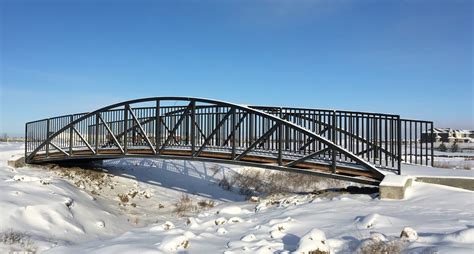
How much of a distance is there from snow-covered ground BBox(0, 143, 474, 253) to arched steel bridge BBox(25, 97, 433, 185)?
106 centimetres

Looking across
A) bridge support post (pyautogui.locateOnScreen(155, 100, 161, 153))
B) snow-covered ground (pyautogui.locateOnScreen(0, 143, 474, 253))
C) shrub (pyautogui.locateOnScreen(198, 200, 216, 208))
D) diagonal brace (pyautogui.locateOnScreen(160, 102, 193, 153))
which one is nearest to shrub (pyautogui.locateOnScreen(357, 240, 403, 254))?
snow-covered ground (pyautogui.locateOnScreen(0, 143, 474, 253))

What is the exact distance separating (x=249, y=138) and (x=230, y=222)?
4.41 m

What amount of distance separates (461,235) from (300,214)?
339cm

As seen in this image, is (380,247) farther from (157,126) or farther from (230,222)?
(157,126)

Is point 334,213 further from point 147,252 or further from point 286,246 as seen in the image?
point 147,252

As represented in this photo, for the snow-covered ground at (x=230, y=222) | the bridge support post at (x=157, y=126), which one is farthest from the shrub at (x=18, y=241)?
the bridge support post at (x=157, y=126)

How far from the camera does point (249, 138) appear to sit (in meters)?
11.7

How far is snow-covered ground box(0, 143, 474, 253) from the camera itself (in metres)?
4.85

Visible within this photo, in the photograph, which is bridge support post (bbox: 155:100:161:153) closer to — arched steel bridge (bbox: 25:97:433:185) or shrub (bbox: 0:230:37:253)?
arched steel bridge (bbox: 25:97:433:185)

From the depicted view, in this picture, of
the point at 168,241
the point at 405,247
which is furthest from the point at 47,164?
the point at 405,247

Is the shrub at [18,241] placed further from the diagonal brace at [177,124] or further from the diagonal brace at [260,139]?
the diagonal brace at [177,124]

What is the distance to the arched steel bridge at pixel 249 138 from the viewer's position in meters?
9.58

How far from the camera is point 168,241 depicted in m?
5.72

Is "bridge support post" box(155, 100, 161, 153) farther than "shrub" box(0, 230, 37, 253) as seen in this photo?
Yes
